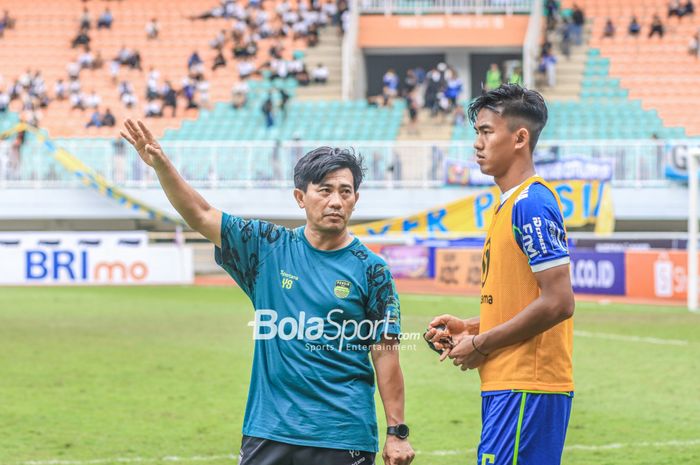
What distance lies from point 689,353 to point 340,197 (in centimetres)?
1165

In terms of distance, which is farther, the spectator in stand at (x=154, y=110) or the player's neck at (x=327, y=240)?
the spectator in stand at (x=154, y=110)

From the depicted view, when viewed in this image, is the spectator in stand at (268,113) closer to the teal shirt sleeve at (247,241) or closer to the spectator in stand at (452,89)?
the spectator in stand at (452,89)

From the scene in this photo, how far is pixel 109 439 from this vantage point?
9.64m

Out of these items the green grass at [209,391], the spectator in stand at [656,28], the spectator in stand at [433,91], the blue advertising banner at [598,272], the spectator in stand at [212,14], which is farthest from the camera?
the spectator in stand at [212,14]

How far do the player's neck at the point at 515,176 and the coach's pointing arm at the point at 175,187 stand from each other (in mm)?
1124

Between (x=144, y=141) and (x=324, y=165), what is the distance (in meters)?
0.70

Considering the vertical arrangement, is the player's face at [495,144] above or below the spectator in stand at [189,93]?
below

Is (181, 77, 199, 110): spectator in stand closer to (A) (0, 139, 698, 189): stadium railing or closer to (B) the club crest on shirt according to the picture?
(A) (0, 139, 698, 189): stadium railing

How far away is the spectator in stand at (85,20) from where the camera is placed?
44.5m

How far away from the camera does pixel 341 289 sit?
468 centimetres

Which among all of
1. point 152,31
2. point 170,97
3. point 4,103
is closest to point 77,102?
point 4,103

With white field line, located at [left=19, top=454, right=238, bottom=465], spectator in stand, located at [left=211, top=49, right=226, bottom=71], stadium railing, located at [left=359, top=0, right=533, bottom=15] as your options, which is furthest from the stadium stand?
white field line, located at [left=19, top=454, right=238, bottom=465]

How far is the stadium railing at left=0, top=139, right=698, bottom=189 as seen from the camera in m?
31.2

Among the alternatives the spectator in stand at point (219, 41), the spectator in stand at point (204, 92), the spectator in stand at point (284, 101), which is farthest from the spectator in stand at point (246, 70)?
the spectator in stand at point (284, 101)
